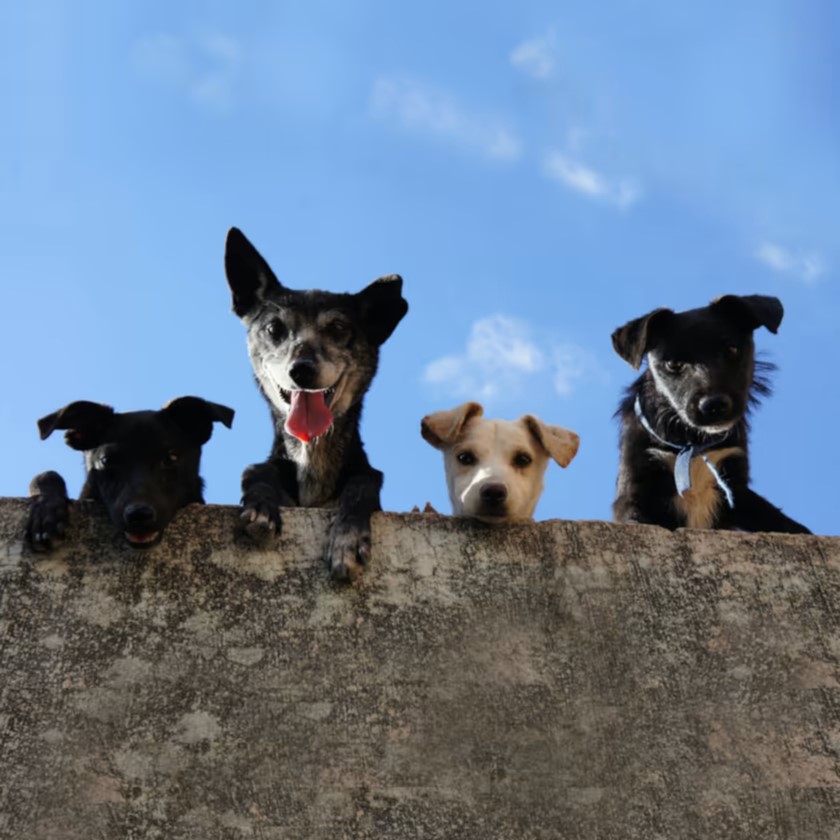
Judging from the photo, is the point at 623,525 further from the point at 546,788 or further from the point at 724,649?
the point at 546,788

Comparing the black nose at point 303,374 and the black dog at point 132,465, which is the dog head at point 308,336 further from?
the black dog at point 132,465

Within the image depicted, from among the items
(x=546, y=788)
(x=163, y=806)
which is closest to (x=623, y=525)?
(x=546, y=788)

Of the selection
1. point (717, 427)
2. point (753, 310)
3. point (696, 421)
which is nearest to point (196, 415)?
point (696, 421)

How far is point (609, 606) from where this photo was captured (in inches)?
190

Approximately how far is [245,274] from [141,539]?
2.74 m

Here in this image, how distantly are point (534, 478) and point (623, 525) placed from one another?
95 centimetres

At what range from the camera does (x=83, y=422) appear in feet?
17.5

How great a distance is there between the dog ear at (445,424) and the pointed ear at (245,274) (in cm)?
164

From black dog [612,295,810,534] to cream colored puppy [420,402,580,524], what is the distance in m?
0.63

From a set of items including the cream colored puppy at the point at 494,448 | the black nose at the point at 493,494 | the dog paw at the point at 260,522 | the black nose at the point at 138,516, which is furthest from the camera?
the cream colored puppy at the point at 494,448

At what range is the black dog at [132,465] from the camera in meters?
A: 4.68

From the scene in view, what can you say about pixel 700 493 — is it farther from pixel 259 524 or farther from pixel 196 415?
pixel 196 415

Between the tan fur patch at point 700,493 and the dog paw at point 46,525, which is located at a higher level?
the tan fur patch at point 700,493

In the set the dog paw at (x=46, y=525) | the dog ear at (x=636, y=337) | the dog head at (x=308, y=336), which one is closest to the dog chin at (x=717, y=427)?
the dog ear at (x=636, y=337)
